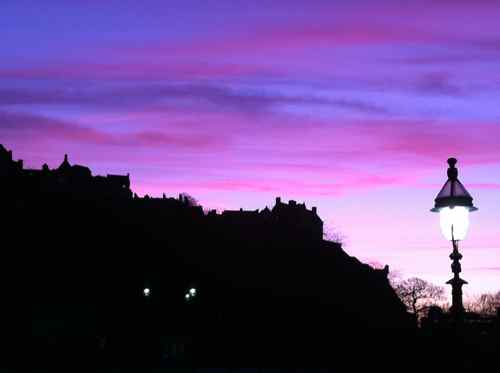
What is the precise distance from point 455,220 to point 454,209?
173 millimetres

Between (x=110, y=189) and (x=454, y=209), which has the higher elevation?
(x=110, y=189)

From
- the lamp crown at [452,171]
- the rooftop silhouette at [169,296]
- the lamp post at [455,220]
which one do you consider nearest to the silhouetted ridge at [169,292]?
the rooftop silhouette at [169,296]

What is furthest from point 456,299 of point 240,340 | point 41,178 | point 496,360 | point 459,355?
point 41,178

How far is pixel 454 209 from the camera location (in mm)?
13297

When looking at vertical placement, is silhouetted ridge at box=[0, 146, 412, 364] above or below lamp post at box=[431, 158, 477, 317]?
above

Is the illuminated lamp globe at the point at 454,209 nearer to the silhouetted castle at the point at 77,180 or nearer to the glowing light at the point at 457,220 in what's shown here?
the glowing light at the point at 457,220

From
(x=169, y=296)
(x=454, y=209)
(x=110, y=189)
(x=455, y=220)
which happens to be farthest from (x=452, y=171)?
(x=110, y=189)

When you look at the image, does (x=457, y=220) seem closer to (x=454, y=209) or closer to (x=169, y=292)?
(x=454, y=209)

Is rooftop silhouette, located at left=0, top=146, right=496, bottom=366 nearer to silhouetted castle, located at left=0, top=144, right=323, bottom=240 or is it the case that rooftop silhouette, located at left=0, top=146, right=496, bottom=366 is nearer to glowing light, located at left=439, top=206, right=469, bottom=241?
silhouetted castle, located at left=0, top=144, right=323, bottom=240

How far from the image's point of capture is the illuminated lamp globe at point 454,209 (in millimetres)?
13273

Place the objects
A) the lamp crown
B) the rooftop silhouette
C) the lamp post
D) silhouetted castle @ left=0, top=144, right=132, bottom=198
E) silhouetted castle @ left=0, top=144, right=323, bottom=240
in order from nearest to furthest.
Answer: the lamp post
the lamp crown
the rooftop silhouette
silhouetted castle @ left=0, top=144, right=323, bottom=240
silhouetted castle @ left=0, top=144, right=132, bottom=198

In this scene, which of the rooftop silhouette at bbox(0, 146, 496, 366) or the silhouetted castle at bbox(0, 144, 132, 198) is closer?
the rooftop silhouette at bbox(0, 146, 496, 366)

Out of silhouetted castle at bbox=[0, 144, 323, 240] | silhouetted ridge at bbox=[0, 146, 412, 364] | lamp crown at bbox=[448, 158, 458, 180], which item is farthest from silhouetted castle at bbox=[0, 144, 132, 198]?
lamp crown at bbox=[448, 158, 458, 180]

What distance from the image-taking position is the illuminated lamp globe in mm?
13273
